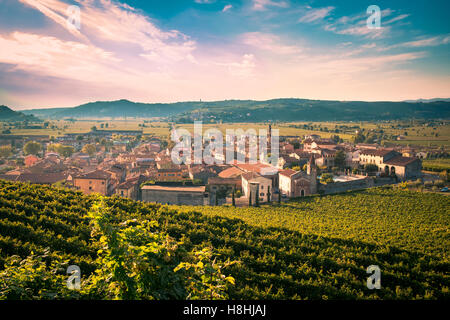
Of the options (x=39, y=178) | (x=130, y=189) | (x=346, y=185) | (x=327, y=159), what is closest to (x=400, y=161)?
(x=327, y=159)

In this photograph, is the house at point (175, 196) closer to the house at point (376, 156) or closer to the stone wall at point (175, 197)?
the stone wall at point (175, 197)

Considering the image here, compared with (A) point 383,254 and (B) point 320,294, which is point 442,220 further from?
(B) point 320,294

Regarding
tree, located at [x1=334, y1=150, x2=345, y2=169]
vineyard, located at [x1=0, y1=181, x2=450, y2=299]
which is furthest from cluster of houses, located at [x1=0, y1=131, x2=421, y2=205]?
vineyard, located at [x1=0, y1=181, x2=450, y2=299]

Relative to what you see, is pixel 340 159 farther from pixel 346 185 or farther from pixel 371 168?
pixel 346 185

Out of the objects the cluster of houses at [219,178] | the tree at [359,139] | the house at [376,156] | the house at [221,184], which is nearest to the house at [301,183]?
the cluster of houses at [219,178]

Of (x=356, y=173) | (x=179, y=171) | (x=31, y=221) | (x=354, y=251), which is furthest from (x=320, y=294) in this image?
(x=356, y=173)

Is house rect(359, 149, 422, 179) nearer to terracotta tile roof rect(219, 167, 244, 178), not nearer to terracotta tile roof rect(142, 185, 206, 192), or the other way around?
terracotta tile roof rect(219, 167, 244, 178)
